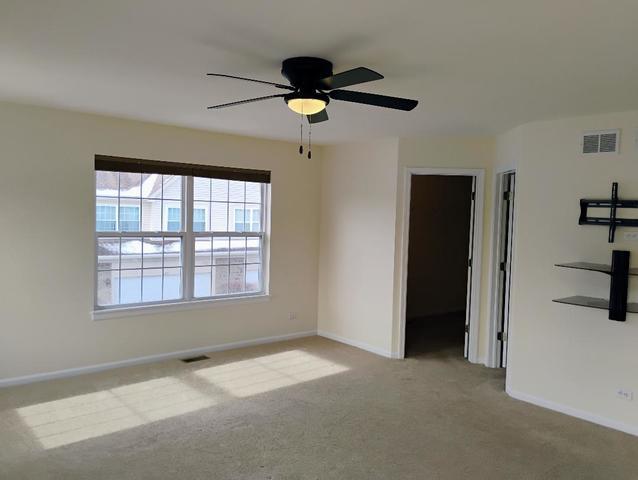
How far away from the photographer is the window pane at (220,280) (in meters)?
5.56

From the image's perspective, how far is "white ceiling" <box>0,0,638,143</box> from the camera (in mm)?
2098

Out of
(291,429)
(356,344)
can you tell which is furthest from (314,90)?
(356,344)

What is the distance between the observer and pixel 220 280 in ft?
18.4

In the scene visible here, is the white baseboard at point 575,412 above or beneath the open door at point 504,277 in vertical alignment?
beneath

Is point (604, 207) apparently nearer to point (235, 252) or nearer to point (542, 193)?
point (542, 193)

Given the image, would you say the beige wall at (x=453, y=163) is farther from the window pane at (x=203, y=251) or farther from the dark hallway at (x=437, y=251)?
the window pane at (x=203, y=251)

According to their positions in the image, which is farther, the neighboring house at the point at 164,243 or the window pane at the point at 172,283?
the window pane at the point at 172,283

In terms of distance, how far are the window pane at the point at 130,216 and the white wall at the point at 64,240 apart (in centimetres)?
31

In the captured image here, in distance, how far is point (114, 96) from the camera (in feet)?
12.4

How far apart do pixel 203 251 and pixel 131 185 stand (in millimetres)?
1047

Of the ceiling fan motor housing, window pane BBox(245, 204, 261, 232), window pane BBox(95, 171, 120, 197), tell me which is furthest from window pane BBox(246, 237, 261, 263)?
the ceiling fan motor housing

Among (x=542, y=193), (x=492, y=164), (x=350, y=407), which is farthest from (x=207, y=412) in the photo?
(x=492, y=164)

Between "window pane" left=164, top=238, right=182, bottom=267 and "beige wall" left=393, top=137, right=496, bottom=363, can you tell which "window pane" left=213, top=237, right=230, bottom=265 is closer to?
"window pane" left=164, top=238, right=182, bottom=267

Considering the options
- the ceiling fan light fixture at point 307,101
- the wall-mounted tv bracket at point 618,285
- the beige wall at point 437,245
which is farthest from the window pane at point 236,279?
the wall-mounted tv bracket at point 618,285
